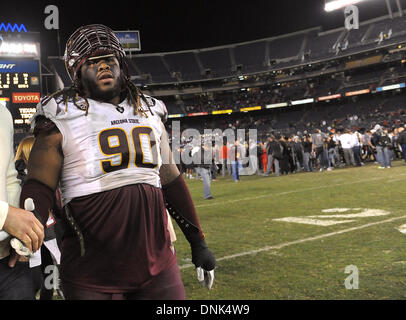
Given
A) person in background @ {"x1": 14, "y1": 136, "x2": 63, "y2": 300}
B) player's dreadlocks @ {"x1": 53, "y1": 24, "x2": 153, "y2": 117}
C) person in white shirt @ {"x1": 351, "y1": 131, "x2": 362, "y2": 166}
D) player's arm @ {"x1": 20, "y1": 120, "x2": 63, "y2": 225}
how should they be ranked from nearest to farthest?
player's arm @ {"x1": 20, "y1": 120, "x2": 63, "y2": 225} → player's dreadlocks @ {"x1": 53, "y1": 24, "x2": 153, "y2": 117} → person in background @ {"x1": 14, "y1": 136, "x2": 63, "y2": 300} → person in white shirt @ {"x1": 351, "y1": 131, "x2": 362, "y2": 166}

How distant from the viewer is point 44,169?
1.69 metres

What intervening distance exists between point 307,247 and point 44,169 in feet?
13.2

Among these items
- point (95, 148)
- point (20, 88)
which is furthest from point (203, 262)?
point (20, 88)

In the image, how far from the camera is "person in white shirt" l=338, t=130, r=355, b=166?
1772 centimetres

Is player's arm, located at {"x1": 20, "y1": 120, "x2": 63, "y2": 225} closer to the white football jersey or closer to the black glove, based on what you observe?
the white football jersey

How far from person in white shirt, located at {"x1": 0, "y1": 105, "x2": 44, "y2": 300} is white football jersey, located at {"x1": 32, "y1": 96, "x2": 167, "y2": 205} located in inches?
5.4

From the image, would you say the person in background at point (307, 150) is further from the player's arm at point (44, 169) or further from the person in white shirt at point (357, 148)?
the player's arm at point (44, 169)

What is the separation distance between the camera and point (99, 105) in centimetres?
183

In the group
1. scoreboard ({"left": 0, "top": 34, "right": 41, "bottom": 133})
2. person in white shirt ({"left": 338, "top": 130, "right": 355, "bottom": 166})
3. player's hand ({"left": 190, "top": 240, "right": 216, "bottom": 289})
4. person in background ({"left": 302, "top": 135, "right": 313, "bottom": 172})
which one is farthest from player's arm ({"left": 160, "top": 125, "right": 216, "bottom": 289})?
person in white shirt ({"left": 338, "top": 130, "right": 355, "bottom": 166})

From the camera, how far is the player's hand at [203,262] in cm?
208

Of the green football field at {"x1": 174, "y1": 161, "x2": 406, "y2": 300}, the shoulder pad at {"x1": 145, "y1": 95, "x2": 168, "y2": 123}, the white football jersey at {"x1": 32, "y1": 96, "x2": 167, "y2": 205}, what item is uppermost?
the shoulder pad at {"x1": 145, "y1": 95, "x2": 168, "y2": 123}

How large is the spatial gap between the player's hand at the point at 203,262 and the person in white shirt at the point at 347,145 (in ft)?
55.5

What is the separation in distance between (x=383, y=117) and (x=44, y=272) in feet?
133
